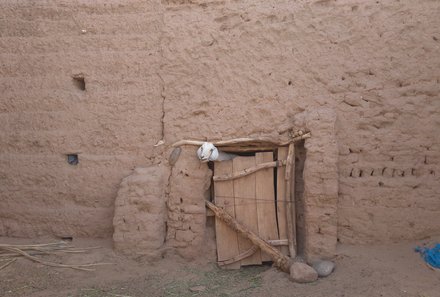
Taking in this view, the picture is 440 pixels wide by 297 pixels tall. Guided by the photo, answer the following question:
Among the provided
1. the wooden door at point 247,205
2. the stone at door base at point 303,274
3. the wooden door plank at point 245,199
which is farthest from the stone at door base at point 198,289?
the stone at door base at point 303,274

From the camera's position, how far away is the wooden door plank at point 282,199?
14.3 ft

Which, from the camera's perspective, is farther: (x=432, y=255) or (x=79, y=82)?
(x=79, y=82)

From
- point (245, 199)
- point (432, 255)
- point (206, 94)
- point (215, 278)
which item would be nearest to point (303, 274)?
point (215, 278)

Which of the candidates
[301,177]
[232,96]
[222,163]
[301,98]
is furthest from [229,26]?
[301,177]

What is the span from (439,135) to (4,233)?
4.52 m

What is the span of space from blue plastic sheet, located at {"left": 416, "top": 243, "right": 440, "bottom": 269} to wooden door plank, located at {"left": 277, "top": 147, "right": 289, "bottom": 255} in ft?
4.08

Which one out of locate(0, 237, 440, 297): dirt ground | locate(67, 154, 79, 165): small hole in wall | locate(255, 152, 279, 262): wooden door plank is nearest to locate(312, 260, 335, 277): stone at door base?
locate(0, 237, 440, 297): dirt ground

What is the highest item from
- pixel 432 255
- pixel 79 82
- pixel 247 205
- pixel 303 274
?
pixel 79 82

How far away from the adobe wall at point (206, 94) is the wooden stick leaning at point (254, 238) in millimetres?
247

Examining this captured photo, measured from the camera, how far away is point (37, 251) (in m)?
4.34

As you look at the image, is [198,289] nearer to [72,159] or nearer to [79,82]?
[72,159]

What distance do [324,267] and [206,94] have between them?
200 cm

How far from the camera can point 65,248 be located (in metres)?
4.42

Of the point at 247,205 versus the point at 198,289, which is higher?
the point at 247,205
